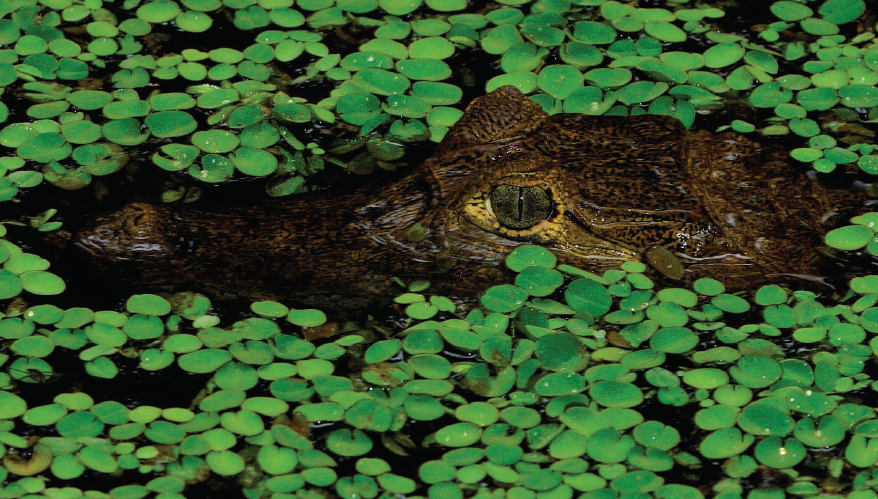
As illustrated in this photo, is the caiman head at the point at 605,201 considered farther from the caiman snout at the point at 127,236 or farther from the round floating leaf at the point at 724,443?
the caiman snout at the point at 127,236

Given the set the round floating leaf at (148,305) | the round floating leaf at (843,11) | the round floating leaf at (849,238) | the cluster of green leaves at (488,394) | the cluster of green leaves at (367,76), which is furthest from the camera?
the round floating leaf at (843,11)

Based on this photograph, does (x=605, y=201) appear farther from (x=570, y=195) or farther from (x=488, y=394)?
(x=488, y=394)

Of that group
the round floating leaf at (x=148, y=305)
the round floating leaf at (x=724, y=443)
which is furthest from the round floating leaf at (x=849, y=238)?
the round floating leaf at (x=148, y=305)

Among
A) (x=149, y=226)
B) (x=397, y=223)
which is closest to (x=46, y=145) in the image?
(x=149, y=226)

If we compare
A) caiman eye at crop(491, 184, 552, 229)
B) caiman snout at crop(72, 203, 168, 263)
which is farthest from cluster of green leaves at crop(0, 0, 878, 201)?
caiman eye at crop(491, 184, 552, 229)

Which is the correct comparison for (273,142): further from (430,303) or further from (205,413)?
(205,413)
